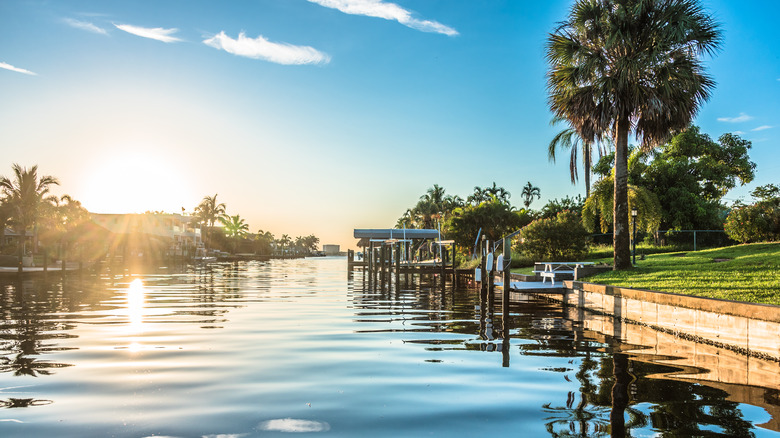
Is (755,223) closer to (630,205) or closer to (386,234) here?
(630,205)

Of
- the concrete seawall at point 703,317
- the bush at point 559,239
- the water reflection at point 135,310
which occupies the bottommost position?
the water reflection at point 135,310

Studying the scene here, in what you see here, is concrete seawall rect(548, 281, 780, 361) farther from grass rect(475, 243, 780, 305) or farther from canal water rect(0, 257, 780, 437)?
→ canal water rect(0, 257, 780, 437)

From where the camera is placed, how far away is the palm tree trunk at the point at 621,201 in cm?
1981

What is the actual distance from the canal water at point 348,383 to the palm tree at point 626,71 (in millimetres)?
9999

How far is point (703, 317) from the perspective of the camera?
33.1ft

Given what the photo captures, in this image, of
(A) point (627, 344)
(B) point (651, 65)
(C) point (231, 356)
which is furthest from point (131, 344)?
(B) point (651, 65)

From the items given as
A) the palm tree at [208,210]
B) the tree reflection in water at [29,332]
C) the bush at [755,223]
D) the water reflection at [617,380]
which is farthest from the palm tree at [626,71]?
the palm tree at [208,210]

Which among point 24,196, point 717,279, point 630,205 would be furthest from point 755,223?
point 24,196

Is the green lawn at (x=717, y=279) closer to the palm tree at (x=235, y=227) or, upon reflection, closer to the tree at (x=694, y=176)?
the tree at (x=694, y=176)

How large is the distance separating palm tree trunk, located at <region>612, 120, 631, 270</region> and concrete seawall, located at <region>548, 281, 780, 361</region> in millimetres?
5414

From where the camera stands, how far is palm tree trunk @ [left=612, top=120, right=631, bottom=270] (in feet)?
65.0

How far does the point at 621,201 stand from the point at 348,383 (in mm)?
16328

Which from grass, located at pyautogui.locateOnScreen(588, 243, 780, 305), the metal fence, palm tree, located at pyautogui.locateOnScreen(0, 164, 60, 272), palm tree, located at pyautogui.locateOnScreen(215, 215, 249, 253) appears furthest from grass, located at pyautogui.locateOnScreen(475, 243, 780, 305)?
palm tree, located at pyautogui.locateOnScreen(215, 215, 249, 253)

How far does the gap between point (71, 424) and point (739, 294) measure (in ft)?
38.7
